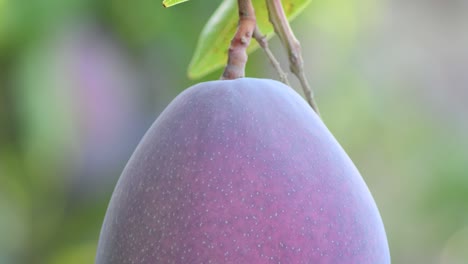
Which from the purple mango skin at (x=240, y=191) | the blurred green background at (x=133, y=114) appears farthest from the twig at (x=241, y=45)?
the blurred green background at (x=133, y=114)

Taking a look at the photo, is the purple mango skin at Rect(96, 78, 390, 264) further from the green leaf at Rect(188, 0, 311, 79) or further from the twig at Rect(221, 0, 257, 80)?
the green leaf at Rect(188, 0, 311, 79)

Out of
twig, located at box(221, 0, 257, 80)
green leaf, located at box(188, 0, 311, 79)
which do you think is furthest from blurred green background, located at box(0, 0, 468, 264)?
twig, located at box(221, 0, 257, 80)

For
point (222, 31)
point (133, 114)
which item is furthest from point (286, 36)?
point (133, 114)

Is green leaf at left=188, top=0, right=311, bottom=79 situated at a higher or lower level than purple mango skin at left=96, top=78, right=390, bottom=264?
higher

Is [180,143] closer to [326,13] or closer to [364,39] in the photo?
[326,13]

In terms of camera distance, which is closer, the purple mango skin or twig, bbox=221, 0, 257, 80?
the purple mango skin

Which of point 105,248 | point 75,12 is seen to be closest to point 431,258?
point 75,12
